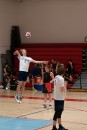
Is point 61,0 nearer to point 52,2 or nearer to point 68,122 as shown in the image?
point 52,2

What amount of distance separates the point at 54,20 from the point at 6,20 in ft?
12.8

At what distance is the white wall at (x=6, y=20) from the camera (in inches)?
1070

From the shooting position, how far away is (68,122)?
10688 millimetres

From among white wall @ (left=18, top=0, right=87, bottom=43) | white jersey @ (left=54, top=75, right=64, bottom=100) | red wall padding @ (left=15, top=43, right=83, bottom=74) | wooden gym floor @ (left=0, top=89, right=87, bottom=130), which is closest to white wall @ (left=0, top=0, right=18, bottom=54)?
white wall @ (left=18, top=0, right=87, bottom=43)

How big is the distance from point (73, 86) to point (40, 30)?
269 inches

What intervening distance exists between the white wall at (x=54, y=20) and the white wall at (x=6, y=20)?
0.87m

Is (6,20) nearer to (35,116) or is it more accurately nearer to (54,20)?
(54,20)

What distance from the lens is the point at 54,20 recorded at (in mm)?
27844

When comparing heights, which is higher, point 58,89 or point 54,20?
point 54,20

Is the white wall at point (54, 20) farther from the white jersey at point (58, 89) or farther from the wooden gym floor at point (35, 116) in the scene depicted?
the white jersey at point (58, 89)

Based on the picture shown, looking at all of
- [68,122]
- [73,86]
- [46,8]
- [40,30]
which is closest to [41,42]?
[40,30]

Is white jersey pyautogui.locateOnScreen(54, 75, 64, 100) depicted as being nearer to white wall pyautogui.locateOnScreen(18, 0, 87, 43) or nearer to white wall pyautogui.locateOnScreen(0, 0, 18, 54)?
white wall pyautogui.locateOnScreen(18, 0, 87, 43)

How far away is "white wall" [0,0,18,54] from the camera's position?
27.2 metres

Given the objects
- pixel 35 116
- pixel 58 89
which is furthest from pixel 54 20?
pixel 58 89
